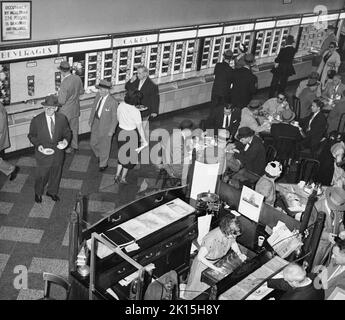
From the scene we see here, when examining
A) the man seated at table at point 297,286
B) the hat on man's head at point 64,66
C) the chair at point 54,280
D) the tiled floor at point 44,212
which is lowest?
the tiled floor at point 44,212

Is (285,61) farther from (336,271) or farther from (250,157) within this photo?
(336,271)

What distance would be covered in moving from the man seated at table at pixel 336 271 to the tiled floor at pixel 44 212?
2324 millimetres

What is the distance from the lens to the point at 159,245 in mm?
5055

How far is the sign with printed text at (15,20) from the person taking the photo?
7.56m

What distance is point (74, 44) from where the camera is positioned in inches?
337

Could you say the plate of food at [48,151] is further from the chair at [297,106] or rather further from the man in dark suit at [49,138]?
the chair at [297,106]

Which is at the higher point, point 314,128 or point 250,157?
point 250,157

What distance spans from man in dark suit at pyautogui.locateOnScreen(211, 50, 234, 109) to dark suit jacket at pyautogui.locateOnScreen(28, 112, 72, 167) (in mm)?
4358

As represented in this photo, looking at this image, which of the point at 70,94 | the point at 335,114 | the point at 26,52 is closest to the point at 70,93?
the point at 70,94

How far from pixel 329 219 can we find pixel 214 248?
5.02 feet

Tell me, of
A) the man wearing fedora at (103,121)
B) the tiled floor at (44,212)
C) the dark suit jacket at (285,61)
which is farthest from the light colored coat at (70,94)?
the dark suit jacket at (285,61)

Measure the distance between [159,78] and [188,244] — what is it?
5861mm

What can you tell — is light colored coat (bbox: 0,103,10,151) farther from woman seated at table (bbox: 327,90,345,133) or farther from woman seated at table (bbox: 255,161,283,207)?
woman seated at table (bbox: 327,90,345,133)
